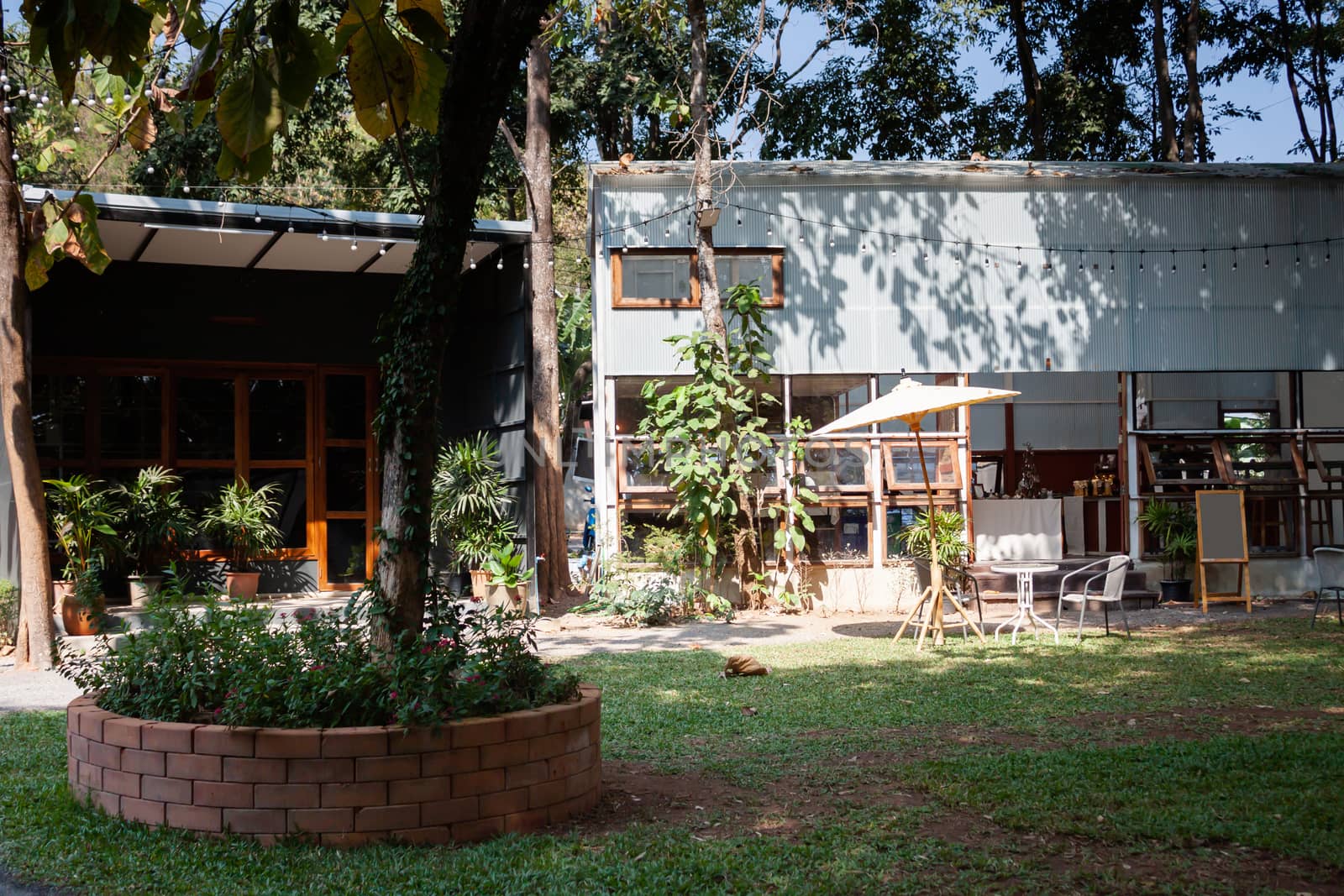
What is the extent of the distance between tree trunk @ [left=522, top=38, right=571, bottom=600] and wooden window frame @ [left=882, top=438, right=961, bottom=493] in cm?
407

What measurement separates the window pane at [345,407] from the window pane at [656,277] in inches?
142

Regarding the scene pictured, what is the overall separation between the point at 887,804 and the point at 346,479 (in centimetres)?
1070

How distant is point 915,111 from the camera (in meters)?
21.6

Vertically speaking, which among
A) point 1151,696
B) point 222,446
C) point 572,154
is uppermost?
point 572,154

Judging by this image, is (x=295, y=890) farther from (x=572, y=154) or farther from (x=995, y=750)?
(x=572, y=154)

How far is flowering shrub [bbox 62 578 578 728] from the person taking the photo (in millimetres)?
4070

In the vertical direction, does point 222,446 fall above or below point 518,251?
below

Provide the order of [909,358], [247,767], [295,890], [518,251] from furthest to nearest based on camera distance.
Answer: [909,358] < [518,251] < [247,767] < [295,890]

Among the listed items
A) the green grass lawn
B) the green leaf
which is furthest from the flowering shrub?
the green leaf

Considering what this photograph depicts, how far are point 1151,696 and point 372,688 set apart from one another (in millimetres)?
4859

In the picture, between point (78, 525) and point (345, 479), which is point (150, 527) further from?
point (345, 479)

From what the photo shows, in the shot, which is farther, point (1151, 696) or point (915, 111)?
point (915, 111)

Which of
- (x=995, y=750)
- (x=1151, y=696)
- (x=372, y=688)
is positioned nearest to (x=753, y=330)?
(x=1151, y=696)

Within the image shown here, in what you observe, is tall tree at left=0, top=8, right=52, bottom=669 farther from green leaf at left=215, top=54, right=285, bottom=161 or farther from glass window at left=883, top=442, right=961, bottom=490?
glass window at left=883, top=442, right=961, bottom=490
